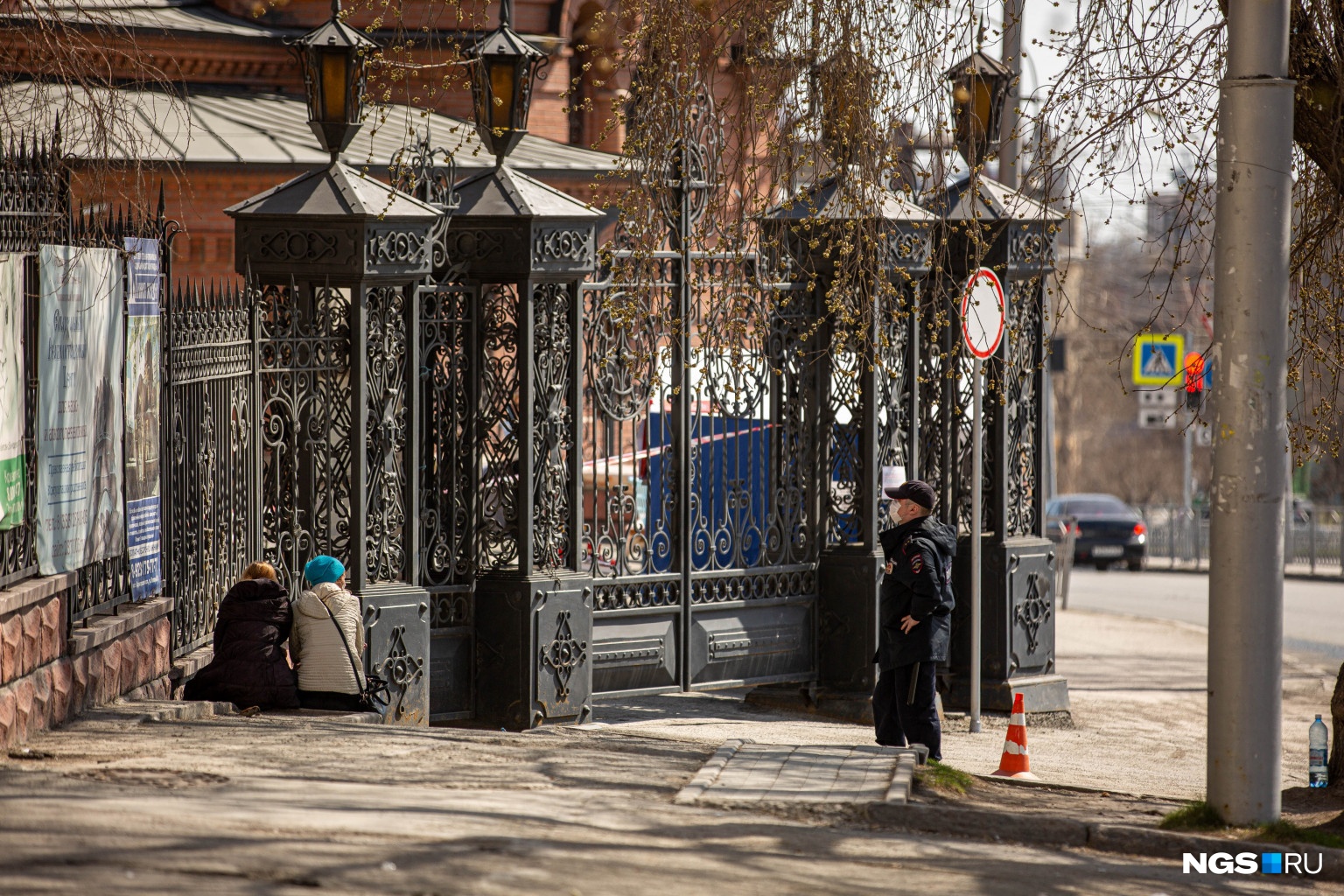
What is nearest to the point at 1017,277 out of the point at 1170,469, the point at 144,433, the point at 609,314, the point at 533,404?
the point at 609,314

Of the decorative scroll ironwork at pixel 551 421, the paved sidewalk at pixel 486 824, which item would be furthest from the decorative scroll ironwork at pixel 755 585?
the paved sidewalk at pixel 486 824

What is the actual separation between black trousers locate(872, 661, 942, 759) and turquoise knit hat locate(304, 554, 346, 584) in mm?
2972

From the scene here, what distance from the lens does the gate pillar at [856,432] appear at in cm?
1132

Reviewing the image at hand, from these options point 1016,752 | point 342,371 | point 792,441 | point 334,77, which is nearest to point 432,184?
point 334,77

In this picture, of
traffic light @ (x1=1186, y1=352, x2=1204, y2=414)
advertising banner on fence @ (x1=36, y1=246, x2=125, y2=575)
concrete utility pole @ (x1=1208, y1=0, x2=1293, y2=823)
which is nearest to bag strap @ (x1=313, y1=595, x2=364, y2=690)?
advertising banner on fence @ (x1=36, y1=246, x2=125, y2=575)

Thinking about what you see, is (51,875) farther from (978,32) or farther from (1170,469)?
(1170,469)

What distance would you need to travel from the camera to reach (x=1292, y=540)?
32.1 metres

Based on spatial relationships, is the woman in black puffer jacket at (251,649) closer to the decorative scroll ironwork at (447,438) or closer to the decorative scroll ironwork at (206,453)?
the decorative scroll ironwork at (206,453)

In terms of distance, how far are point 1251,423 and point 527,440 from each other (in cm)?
449

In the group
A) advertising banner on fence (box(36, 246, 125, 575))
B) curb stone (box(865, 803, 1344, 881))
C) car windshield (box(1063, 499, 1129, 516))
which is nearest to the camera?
curb stone (box(865, 803, 1344, 881))

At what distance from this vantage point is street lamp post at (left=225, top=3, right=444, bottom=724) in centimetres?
915

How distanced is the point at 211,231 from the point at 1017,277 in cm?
1005

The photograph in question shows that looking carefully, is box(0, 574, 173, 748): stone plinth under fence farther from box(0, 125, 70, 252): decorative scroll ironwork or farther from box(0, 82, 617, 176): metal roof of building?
box(0, 82, 617, 176): metal roof of building

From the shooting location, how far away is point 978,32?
28.2 feet
